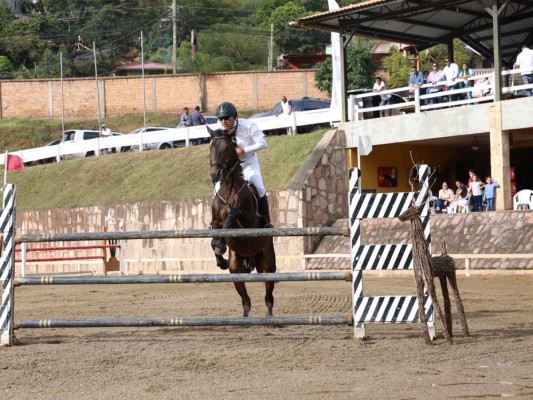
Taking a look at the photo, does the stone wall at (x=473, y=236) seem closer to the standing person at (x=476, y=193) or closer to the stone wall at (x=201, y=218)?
the standing person at (x=476, y=193)

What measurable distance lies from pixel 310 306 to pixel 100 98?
51.4 metres

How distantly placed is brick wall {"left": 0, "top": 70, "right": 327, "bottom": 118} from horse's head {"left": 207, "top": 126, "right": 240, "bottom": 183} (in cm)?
5052

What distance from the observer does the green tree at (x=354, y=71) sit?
198 feet

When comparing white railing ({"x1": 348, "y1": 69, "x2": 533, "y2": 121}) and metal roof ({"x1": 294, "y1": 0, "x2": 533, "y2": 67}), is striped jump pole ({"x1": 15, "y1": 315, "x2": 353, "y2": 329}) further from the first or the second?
metal roof ({"x1": 294, "y1": 0, "x2": 533, "y2": 67})

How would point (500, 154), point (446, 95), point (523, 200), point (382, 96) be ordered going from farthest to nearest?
point (382, 96) < point (446, 95) < point (523, 200) < point (500, 154)

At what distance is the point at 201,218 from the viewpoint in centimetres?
3316

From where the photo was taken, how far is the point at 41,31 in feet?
286

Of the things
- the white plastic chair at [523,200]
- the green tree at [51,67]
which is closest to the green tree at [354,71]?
the green tree at [51,67]

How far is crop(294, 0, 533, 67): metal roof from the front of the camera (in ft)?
107

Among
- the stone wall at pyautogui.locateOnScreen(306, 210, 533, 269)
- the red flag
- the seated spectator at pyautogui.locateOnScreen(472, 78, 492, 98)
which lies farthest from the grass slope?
→ the seated spectator at pyautogui.locateOnScreen(472, 78, 492, 98)

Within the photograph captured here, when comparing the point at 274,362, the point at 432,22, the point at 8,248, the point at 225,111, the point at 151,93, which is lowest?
the point at 274,362

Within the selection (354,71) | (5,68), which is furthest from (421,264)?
(5,68)

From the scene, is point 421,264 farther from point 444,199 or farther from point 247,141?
point 444,199

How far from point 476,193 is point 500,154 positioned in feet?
5.42
